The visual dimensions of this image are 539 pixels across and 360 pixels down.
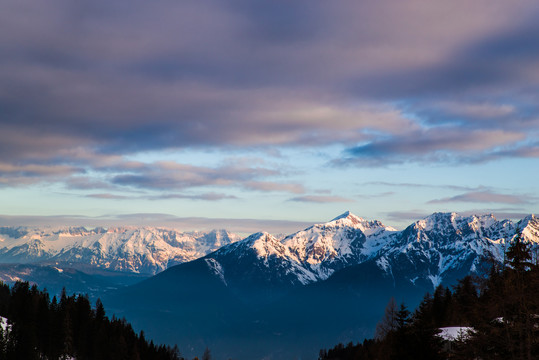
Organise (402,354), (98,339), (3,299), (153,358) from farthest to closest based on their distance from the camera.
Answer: (3,299) < (153,358) < (98,339) < (402,354)

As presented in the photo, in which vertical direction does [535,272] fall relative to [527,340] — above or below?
above

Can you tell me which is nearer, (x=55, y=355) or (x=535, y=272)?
(x=535, y=272)

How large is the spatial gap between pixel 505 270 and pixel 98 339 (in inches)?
4796

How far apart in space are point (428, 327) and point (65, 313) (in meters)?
107


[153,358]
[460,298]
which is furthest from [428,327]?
[153,358]

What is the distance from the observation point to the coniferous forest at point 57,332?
5138 inches

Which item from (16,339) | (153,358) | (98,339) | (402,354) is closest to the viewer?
(402,354)

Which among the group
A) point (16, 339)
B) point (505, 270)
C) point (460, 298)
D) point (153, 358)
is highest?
point (505, 270)

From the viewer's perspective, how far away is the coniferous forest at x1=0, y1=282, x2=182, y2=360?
13050 centimetres

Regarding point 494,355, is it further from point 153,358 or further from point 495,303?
Answer: point 153,358

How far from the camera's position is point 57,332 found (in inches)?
5408

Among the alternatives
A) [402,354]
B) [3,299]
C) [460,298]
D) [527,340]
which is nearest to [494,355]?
[527,340]

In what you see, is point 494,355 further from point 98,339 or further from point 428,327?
point 98,339

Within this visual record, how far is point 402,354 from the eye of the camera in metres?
53.0
